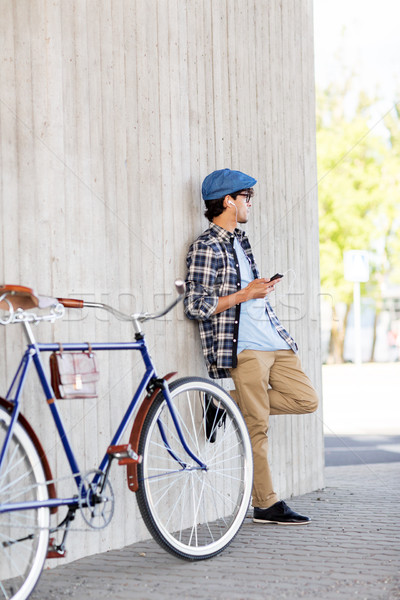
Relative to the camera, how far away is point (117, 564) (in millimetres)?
3709

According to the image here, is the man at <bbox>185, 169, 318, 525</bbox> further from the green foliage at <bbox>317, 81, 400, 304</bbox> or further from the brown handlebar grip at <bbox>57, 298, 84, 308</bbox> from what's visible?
the green foliage at <bbox>317, 81, 400, 304</bbox>

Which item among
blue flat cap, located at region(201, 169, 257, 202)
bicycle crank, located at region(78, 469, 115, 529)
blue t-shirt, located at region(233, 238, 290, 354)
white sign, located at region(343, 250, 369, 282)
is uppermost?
blue flat cap, located at region(201, 169, 257, 202)

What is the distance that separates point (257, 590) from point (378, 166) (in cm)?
2323

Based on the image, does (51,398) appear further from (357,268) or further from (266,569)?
(357,268)

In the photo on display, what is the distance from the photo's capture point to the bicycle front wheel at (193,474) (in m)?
3.58

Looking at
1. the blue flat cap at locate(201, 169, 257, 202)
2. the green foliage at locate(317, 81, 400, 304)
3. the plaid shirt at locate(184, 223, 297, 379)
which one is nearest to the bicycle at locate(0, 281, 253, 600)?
the plaid shirt at locate(184, 223, 297, 379)

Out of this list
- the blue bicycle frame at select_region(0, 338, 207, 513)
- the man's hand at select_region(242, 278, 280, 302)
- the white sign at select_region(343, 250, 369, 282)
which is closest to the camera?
the blue bicycle frame at select_region(0, 338, 207, 513)

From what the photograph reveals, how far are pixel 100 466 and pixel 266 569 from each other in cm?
84

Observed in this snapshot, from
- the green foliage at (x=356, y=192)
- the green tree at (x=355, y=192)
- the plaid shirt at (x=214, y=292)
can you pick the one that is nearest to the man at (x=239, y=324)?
the plaid shirt at (x=214, y=292)

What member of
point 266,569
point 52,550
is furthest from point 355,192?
point 52,550

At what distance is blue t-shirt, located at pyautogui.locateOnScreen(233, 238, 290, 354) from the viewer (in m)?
4.58

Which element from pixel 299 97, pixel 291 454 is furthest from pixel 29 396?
pixel 299 97

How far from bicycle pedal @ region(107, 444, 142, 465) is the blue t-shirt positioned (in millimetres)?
1336

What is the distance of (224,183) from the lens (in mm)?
4547
